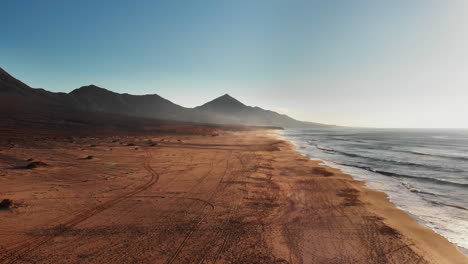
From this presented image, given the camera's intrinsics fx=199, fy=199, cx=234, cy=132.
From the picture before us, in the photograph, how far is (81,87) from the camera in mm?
194125

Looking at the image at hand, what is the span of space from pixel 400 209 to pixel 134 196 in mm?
Result: 13173

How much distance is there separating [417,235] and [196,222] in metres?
8.20

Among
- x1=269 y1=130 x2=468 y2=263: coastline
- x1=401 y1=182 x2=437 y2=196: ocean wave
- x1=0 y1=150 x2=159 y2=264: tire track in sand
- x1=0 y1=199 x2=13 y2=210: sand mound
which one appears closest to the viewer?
x1=0 y1=150 x2=159 y2=264: tire track in sand

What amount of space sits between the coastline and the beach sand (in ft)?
0.17

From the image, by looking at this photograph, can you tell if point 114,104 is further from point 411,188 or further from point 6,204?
point 411,188

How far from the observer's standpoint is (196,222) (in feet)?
23.3

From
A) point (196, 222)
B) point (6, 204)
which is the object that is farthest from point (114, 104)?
point (196, 222)

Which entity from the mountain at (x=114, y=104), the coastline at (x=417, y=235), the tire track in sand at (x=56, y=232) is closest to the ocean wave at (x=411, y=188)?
the coastline at (x=417, y=235)

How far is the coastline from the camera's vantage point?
620 centimetres

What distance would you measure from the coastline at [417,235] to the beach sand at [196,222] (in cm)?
5

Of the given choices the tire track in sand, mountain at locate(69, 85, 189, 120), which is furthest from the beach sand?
mountain at locate(69, 85, 189, 120)

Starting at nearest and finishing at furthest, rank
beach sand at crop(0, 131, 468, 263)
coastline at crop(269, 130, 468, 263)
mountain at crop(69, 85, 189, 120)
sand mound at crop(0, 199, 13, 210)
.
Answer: beach sand at crop(0, 131, 468, 263) → coastline at crop(269, 130, 468, 263) → sand mound at crop(0, 199, 13, 210) → mountain at crop(69, 85, 189, 120)

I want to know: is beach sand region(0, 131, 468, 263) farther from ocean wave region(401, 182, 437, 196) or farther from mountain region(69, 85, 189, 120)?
mountain region(69, 85, 189, 120)

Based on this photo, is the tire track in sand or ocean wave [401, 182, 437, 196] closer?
the tire track in sand
